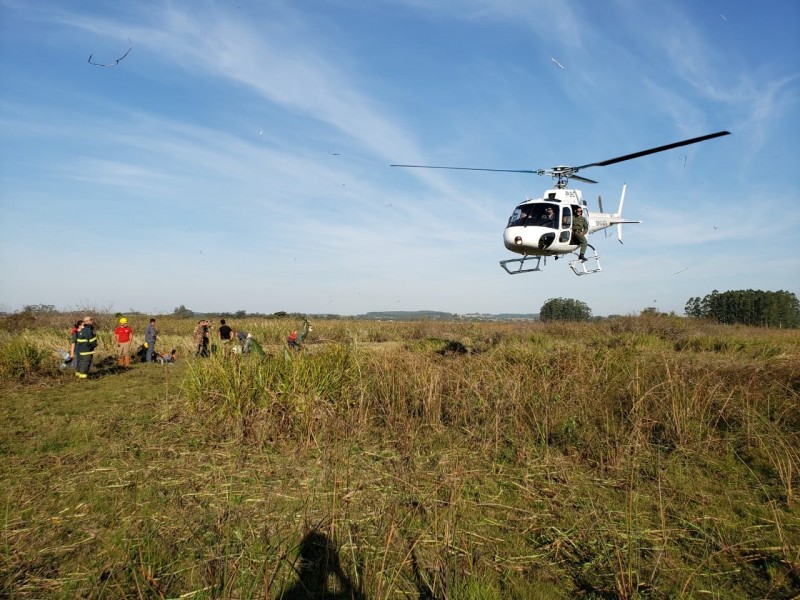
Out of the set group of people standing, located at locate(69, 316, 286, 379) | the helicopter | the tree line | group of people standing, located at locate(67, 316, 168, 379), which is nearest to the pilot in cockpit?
the helicopter

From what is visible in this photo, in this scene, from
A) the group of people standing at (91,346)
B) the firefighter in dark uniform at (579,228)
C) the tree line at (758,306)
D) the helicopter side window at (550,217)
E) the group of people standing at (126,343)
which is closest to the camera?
the group of people standing at (126,343)

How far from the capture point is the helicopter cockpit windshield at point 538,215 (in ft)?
40.9

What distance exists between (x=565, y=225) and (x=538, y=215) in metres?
0.87

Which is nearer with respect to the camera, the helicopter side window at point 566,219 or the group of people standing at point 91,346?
the group of people standing at point 91,346

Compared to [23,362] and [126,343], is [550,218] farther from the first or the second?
[23,362]

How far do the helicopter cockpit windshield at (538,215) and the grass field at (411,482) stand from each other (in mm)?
4615

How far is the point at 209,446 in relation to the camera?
20.6 ft

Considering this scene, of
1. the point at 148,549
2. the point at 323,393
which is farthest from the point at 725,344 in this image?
the point at 148,549

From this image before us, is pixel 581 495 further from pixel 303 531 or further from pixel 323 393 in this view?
pixel 323 393

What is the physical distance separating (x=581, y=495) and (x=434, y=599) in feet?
8.46

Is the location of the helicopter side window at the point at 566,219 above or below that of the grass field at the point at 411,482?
above

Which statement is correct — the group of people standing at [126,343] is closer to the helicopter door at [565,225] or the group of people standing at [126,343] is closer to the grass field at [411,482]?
the grass field at [411,482]

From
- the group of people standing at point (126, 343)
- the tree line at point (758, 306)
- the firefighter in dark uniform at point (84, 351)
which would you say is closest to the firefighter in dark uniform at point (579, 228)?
the group of people standing at point (126, 343)

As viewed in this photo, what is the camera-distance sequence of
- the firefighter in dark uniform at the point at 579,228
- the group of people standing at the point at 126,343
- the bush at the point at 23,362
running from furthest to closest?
the firefighter in dark uniform at the point at 579,228 → the group of people standing at the point at 126,343 → the bush at the point at 23,362
